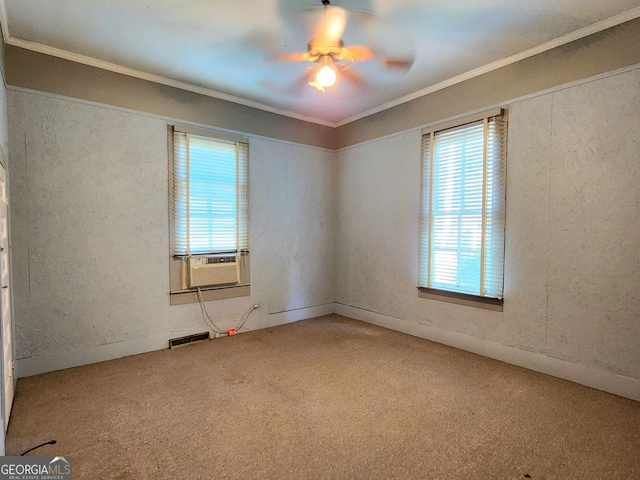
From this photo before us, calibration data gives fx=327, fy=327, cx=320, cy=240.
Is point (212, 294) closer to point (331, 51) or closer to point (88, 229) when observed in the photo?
point (88, 229)

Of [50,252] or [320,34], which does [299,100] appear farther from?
[50,252]

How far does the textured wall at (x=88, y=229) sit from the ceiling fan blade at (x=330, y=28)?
2168mm

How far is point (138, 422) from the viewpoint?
2291 mm

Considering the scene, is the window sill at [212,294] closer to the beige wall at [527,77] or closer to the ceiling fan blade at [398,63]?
the beige wall at [527,77]

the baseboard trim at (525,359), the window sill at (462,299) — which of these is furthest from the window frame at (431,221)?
the baseboard trim at (525,359)

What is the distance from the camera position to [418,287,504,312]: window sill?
11.2 feet

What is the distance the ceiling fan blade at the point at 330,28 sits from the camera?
233cm

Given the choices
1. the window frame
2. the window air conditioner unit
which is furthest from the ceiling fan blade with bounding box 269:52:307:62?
the window air conditioner unit

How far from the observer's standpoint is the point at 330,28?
2428 mm

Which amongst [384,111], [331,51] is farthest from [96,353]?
[384,111]

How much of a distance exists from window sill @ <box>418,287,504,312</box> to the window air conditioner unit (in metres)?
2.39

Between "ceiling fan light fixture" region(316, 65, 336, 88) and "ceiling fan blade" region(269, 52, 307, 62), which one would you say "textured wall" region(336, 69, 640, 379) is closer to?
"ceiling fan light fixture" region(316, 65, 336, 88)

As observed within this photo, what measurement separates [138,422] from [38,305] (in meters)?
1.70

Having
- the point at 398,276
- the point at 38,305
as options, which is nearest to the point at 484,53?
the point at 398,276
